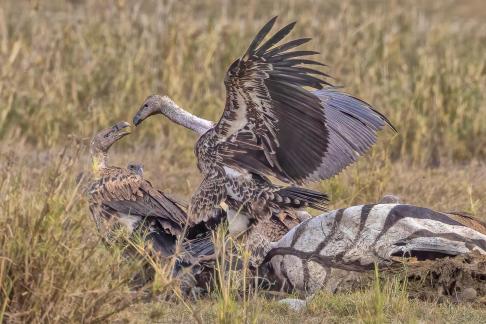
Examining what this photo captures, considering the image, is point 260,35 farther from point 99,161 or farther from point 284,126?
point 99,161

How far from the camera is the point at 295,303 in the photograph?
506cm

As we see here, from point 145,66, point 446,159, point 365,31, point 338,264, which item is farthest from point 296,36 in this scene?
point 338,264

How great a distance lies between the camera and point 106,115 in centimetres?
926

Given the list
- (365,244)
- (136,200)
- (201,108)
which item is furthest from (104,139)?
(201,108)

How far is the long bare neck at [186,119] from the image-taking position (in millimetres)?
6273

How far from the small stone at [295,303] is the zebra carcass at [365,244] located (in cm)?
30

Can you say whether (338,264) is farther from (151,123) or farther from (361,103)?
(151,123)

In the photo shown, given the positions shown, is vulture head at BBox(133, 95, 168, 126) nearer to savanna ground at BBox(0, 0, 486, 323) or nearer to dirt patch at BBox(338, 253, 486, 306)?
savanna ground at BBox(0, 0, 486, 323)

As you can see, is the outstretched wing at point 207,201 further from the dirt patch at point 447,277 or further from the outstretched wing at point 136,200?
the dirt patch at point 447,277

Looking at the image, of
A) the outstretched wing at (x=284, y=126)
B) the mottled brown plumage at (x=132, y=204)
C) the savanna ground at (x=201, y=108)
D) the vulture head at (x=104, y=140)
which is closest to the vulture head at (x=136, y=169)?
the mottled brown plumage at (x=132, y=204)

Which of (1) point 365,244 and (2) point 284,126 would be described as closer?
(1) point 365,244

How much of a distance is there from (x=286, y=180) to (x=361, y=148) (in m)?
0.48

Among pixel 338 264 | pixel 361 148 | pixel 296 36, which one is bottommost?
pixel 338 264

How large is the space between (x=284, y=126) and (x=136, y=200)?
2.95 ft
